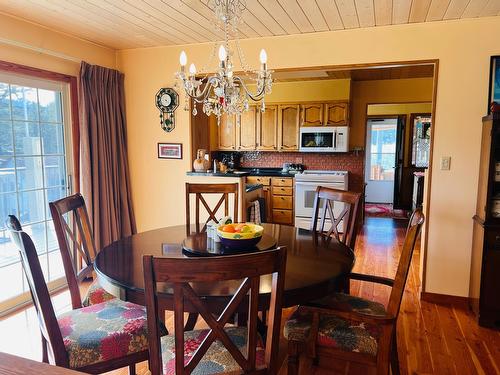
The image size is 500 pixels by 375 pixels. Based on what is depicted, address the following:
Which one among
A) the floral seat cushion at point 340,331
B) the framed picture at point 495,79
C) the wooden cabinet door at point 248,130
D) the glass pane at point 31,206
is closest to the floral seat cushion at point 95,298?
the floral seat cushion at point 340,331

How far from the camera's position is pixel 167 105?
3863 mm

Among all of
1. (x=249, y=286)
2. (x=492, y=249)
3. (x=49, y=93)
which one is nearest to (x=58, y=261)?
(x=49, y=93)

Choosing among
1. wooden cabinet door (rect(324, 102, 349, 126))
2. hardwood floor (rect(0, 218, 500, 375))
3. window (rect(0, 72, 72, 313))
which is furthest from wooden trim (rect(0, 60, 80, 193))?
wooden cabinet door (rect(324, 102, 349, 126))

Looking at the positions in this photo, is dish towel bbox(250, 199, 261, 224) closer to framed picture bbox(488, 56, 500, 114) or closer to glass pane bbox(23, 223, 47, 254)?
glass pane bbox(23, 223, 47, 254)

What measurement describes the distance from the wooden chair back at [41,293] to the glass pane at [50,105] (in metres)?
2.03

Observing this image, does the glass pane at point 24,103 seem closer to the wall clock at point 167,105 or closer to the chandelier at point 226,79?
the wall clock at point 167,105

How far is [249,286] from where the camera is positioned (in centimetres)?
126

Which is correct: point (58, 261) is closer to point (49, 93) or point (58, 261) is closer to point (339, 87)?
point (49, 93)

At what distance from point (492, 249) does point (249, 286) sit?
227 cm

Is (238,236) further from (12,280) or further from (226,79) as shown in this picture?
(12,280)

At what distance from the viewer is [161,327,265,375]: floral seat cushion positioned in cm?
142

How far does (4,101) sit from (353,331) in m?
3.02

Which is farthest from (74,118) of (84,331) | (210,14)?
(84,331)

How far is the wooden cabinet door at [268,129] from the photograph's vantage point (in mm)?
6250
